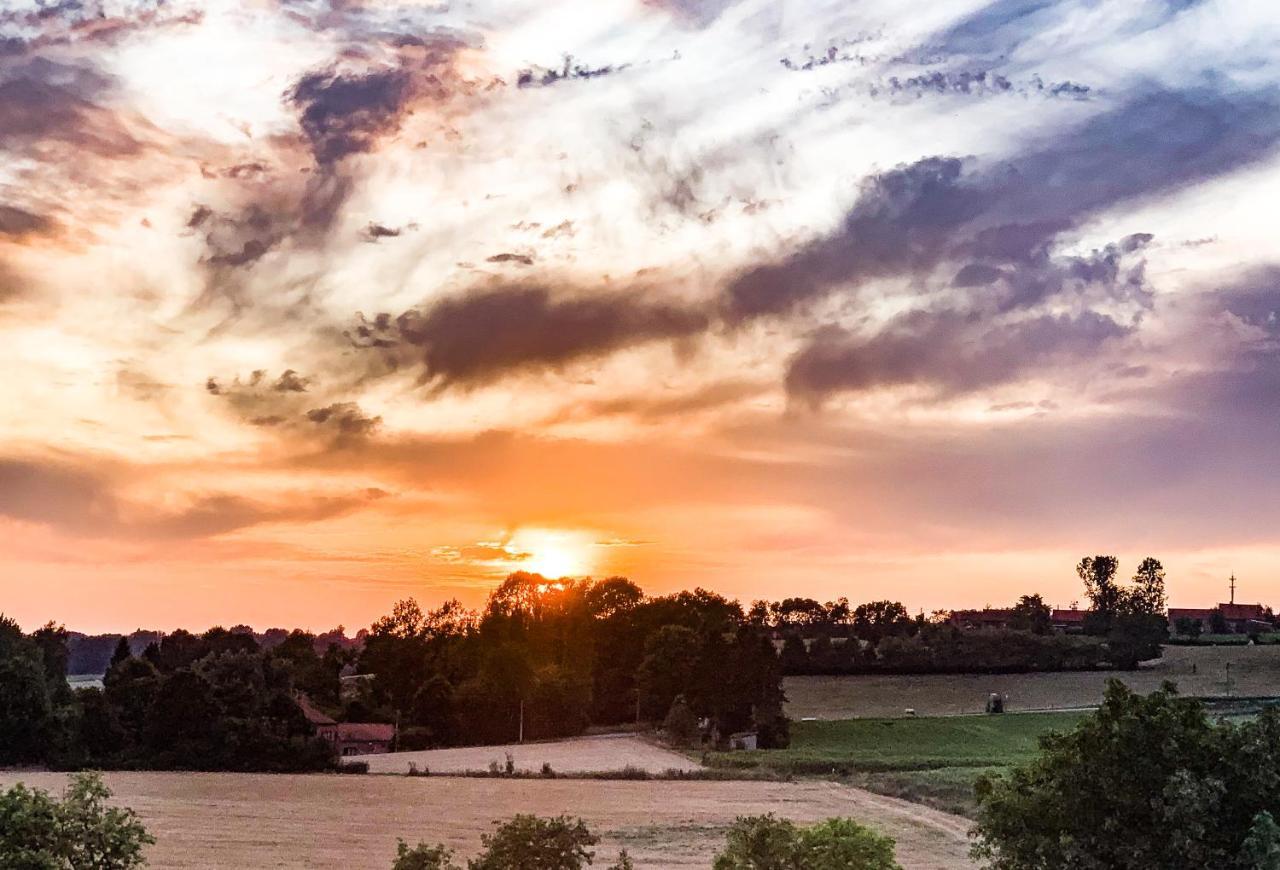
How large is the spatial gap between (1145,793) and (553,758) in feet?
241

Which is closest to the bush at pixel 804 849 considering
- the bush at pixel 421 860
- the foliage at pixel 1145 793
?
the bush at pixel 421 860

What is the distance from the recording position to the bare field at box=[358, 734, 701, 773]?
82938 mm

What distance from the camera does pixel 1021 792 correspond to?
19.7 meters

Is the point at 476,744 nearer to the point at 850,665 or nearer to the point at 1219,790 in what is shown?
the point at 850,665

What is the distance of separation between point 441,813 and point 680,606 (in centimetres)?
6860

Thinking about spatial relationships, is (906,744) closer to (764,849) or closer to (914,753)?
(914,753)

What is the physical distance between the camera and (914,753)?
298ft

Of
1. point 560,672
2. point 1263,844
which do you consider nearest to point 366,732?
point 560,672

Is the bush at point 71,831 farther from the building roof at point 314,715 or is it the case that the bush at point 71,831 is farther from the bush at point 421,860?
the building roof at point 314,715

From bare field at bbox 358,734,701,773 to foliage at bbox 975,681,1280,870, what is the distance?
63175 mm

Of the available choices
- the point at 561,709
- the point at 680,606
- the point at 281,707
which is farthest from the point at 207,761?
the point at 680,606

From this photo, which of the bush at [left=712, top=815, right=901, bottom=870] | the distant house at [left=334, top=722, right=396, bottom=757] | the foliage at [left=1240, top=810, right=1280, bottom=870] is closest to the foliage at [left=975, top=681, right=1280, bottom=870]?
the foliage at [left=1240, top=810, right=1280, bottom=870]

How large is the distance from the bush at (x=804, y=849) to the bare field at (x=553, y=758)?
215ft

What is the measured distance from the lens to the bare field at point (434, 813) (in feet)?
150
